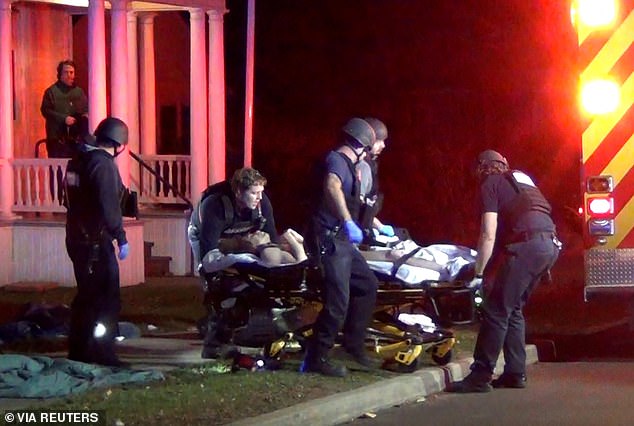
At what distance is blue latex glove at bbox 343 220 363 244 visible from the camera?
979 centimetres

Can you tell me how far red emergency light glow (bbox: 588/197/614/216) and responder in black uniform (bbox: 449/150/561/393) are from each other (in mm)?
1489

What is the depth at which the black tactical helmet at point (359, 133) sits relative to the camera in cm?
1009

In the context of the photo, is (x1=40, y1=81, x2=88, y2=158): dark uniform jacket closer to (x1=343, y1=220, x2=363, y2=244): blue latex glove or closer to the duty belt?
(x1=343, y1=220, x2=363, y2=244): blue latex glove

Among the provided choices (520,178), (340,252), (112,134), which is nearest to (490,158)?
(520,178)

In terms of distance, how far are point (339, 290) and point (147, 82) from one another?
10.4 metres

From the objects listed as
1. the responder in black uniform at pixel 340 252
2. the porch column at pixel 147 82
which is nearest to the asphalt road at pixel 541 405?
the responder in black uniform at pixel 340 252

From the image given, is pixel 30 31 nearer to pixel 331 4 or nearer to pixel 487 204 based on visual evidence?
pixel 487 204

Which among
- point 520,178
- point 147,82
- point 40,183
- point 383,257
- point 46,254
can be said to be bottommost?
point 46,254

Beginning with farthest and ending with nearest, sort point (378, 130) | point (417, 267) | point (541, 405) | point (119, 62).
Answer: point (119, 62), point (378, 130), point (417, 267), point (541, 405)

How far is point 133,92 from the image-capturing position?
19.2 meters

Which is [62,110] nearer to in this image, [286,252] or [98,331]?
[286,252]

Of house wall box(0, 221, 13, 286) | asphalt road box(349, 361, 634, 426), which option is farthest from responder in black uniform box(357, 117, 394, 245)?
house wall box(0, 221, 13, 286)

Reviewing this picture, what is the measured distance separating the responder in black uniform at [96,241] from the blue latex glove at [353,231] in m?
1.69

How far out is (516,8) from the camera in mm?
28500
